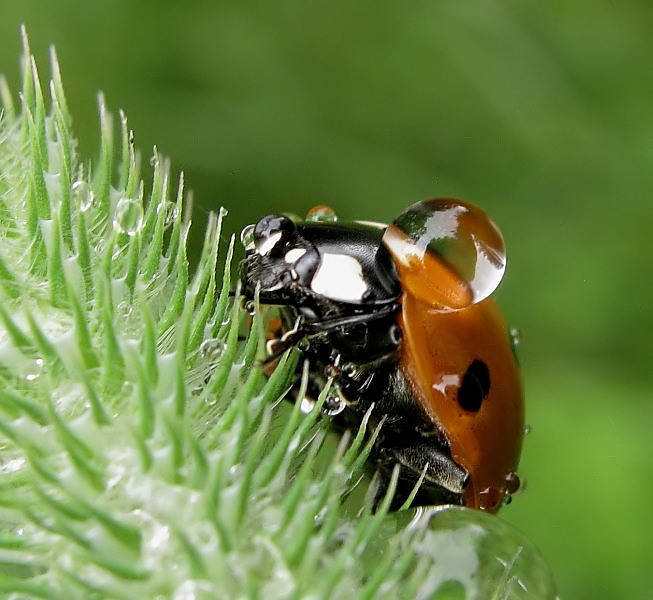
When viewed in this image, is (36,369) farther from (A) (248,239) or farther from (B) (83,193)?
(A) (248,239)

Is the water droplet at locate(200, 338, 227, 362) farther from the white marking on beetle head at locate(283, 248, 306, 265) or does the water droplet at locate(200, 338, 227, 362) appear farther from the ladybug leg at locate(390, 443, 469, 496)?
the ladybug leg at locate(390, 443, 469, 496)

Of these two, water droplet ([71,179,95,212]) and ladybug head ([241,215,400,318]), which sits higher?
ladybug head ([241,215,400,318])

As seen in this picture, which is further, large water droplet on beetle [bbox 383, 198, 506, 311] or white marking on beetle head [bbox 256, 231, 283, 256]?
white marking on beetle head [bbox 256, 231, 283, 256]

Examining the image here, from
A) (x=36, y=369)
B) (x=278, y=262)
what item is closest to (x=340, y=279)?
(x=278, y=262)

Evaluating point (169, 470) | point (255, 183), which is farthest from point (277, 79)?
point (169, 470)

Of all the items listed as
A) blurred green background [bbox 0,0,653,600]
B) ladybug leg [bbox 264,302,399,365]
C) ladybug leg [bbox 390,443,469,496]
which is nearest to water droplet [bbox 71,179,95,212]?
ladybug leg [bbox 264,302,399,365]

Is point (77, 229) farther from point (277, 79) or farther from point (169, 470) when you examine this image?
point (277, 79)

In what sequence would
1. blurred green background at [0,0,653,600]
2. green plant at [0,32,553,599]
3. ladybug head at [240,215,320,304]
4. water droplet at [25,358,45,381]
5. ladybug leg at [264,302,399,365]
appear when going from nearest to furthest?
1. green plant at [0,32,553,599]
2. water droplet at [25,358,45,381]
3. ladybug leg at [264,302,399,365]
4. ladybug head at [240,215,320,304]
5. blurred green background at [0,0,653,600]
